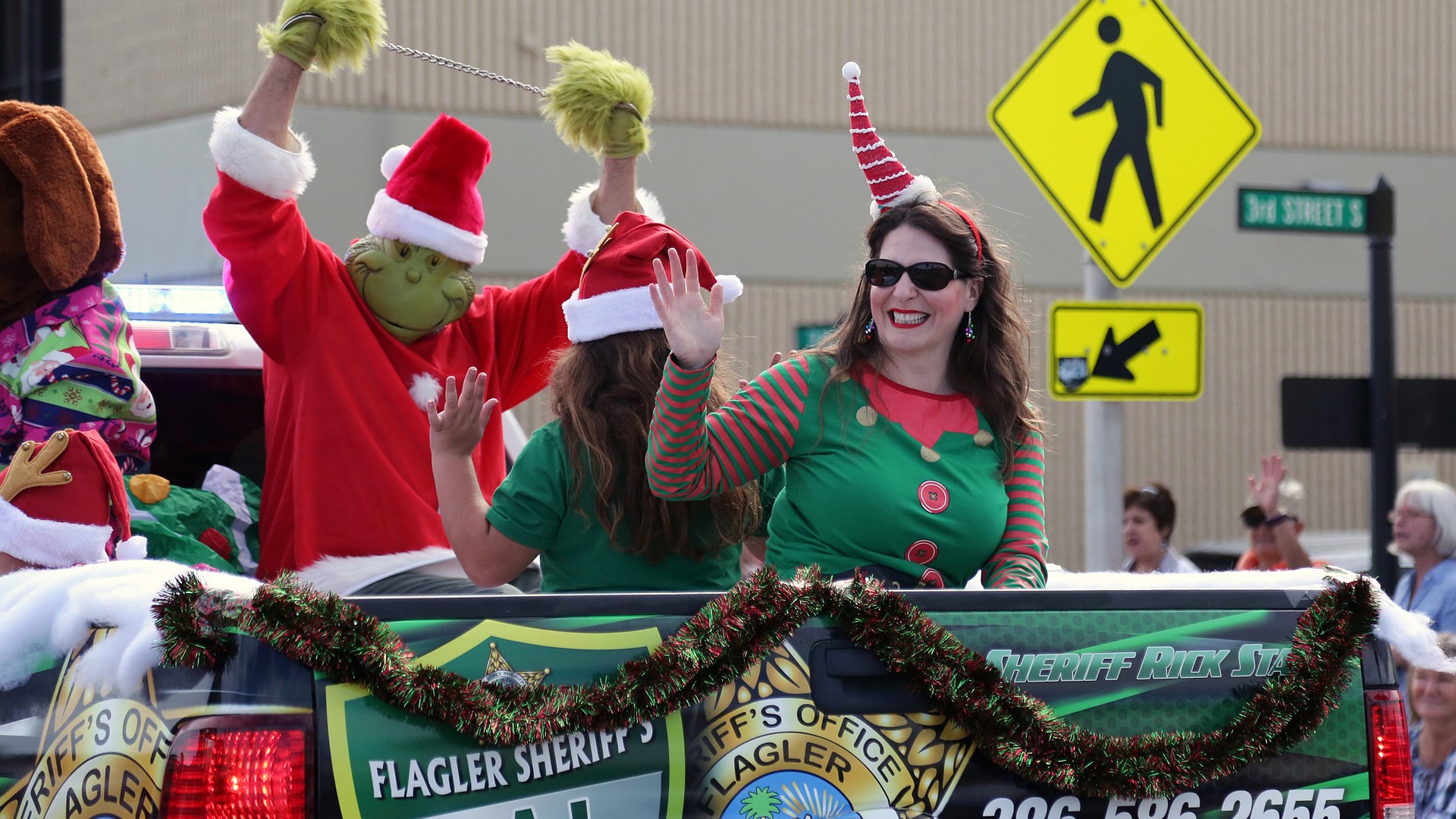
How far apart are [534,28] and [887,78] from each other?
3.63m

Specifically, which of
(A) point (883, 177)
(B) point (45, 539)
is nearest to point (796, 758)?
(A) point (883, 177)

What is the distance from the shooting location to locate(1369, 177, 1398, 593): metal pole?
746cm

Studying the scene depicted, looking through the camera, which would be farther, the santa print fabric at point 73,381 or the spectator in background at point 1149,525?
the spectator in background at point 1149,525

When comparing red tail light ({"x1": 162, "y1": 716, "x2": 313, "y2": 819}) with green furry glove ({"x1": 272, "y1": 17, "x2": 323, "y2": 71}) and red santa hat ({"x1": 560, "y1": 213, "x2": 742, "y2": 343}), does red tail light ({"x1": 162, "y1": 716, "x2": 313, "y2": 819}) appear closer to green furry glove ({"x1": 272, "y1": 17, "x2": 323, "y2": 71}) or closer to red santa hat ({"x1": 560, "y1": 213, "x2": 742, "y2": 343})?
red santa hat ({"x1": 560, "y1": 213, "x2": 742, "y2": 343})

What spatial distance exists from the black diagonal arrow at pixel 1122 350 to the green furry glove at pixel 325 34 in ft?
11.9

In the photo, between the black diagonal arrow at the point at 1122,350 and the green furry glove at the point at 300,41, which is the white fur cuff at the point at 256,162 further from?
the black diagonal arrow at the point at 1122,350

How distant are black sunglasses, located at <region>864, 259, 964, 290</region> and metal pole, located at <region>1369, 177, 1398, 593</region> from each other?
202 inches

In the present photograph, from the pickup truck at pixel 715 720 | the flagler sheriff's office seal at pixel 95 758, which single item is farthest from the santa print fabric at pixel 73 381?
the flagler sheriff's office seal at pixel 95 758

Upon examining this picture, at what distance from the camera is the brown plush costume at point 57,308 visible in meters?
3.48

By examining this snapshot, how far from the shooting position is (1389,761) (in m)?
2.44

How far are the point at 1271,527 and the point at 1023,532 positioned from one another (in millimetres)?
5147

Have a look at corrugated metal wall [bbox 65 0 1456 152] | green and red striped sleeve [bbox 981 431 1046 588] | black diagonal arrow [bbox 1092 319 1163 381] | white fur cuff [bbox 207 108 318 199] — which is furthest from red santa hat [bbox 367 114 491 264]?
corrugated metal wall [bbox 65 0 1456 152]

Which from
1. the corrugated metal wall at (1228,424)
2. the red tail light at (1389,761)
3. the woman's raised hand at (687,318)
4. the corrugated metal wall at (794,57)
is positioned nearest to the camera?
the red tail light at (1389,761)

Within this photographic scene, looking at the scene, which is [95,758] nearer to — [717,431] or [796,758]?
[796,758]
